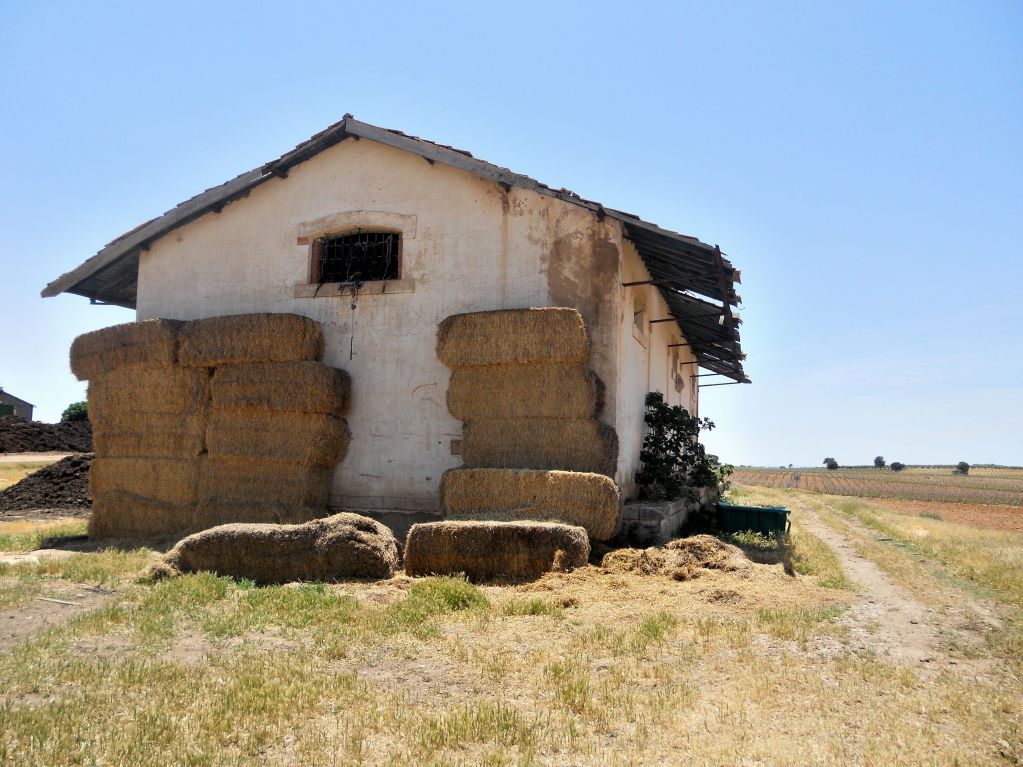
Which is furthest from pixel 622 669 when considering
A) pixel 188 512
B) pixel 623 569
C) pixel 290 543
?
pixel 188 512

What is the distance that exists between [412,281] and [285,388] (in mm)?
2548

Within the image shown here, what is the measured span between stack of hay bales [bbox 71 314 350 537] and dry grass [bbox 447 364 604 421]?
2062 millimetres

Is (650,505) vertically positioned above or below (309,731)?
above

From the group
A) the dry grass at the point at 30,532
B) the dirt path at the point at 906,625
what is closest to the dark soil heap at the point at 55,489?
the dry grass at the point at 30,532

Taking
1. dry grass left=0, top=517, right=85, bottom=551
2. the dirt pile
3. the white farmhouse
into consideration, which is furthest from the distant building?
the dirt pile

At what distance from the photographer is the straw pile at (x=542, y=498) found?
915 centimetres

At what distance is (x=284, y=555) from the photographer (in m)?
8.20

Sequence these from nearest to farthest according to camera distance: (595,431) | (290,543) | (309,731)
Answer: (309,731), (290,543), (595,431)

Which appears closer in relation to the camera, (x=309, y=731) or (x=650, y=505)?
(x=309, y=731)

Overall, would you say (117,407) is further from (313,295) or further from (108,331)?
(313,295)

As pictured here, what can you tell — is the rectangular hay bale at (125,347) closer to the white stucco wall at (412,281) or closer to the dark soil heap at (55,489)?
the white stucco wall at (412,281)

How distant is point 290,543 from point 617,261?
5.86 metres

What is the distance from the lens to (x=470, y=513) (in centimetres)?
945

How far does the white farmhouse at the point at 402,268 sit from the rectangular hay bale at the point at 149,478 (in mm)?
2254
